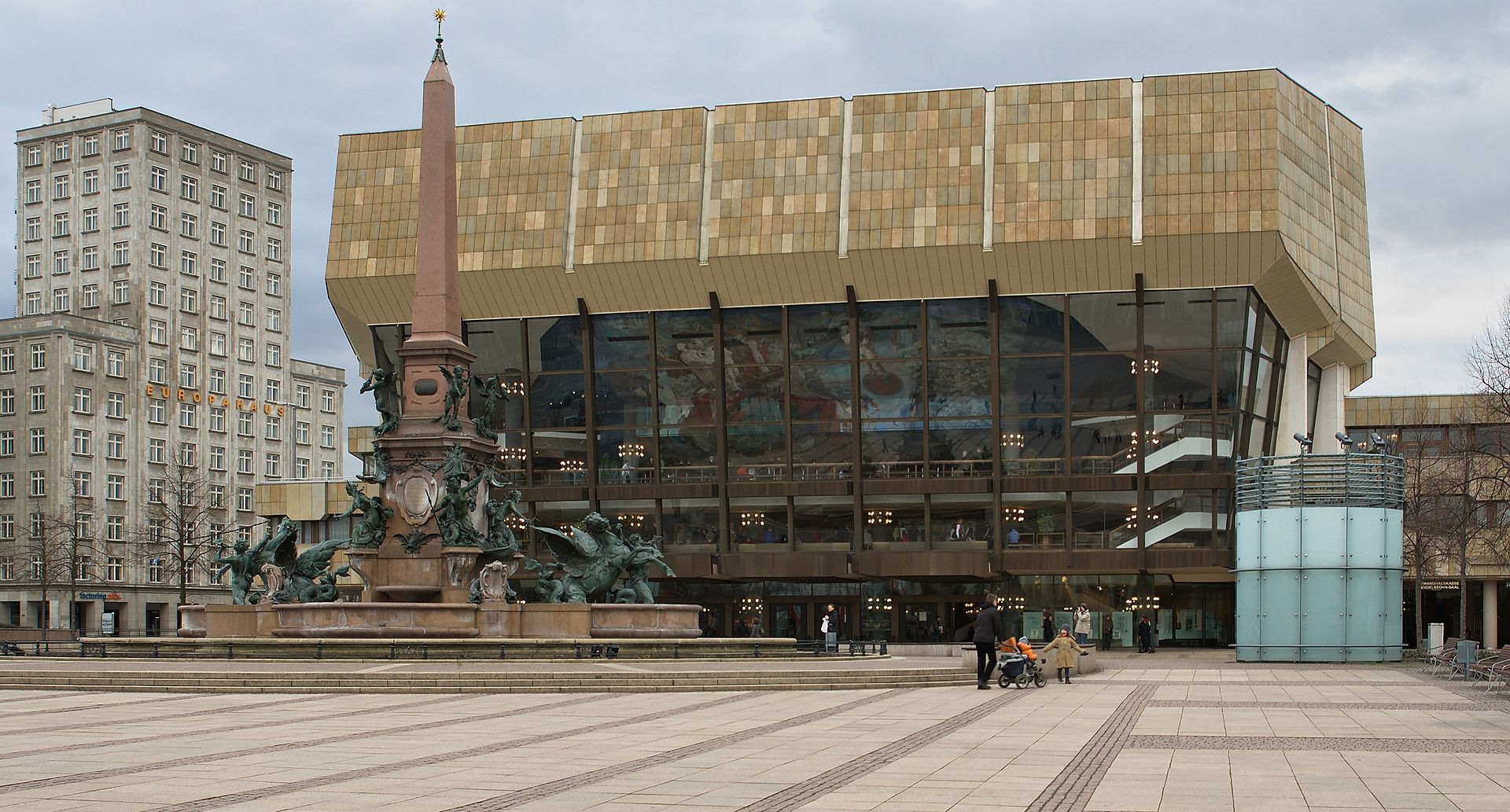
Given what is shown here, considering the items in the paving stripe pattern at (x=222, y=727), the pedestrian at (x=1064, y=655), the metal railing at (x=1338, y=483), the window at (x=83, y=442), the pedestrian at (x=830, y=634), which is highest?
the window at (x=83, y=442)

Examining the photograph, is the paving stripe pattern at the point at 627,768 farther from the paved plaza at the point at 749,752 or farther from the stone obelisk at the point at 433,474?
the stone obelisk at the point at 433,474

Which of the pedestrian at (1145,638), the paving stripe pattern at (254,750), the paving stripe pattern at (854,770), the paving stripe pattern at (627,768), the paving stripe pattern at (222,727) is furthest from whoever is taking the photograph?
the pedestrian at (1145,638)

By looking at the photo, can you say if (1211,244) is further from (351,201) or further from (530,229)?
(351,201)

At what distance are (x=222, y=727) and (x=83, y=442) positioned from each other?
235 feet

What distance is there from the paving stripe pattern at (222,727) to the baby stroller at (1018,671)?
9.49 meters

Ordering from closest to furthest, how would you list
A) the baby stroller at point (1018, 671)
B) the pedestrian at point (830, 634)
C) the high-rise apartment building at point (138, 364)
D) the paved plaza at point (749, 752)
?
the paved plaza at point (749, 752)
the baby stroller at point (1018, 671)
the pedestrian at point (830, 634)
the high-rise apartment building at point (138, 364)

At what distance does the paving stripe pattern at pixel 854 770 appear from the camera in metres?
13.4

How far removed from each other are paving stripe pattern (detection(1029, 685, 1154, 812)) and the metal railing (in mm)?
20488

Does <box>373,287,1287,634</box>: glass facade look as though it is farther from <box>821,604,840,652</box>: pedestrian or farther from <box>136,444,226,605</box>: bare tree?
<box>136,444,226,605</box>: bare tree

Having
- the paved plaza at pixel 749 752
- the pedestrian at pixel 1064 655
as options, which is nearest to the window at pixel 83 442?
the paved plaza at pixel 749 752

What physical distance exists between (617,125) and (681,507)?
1474 centimetres

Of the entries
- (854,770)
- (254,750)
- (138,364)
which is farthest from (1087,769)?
(138,364)

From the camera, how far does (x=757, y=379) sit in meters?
62.9

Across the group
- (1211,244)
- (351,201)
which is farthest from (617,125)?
(1211,244)
